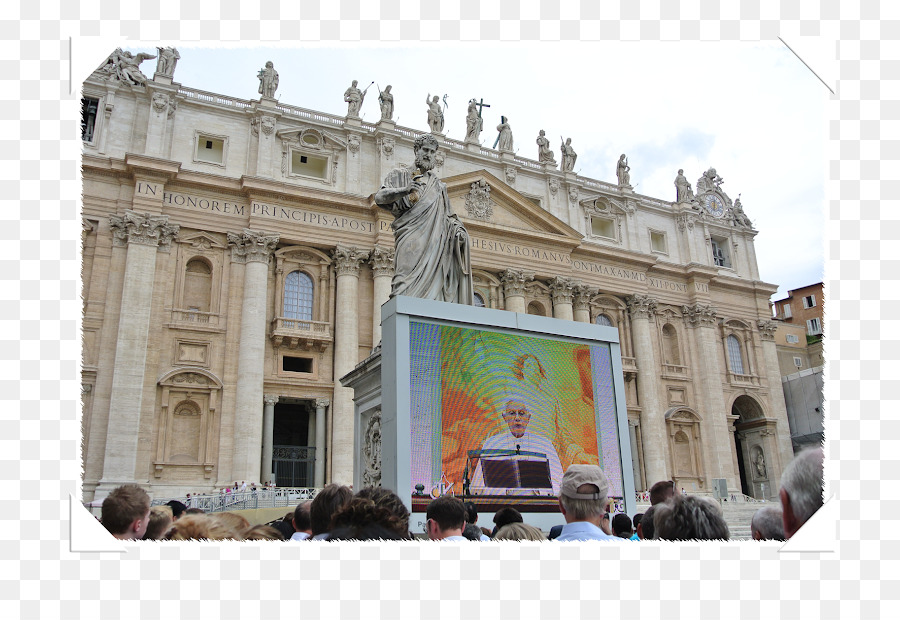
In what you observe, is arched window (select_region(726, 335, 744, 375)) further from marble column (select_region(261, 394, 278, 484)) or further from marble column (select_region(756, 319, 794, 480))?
marble column (select_region(261, 394, 278, 484))

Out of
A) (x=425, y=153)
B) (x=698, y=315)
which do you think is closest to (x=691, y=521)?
(x=425, y=153)

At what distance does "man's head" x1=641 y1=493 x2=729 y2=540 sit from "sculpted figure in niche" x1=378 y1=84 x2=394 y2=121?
28128 mm

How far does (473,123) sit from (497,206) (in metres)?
4.70

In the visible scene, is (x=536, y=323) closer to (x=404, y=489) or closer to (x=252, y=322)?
(x=404, y=489)

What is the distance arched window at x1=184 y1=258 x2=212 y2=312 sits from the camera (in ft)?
82.3

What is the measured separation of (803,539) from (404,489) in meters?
4.05

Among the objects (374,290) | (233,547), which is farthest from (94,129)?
(233,547)

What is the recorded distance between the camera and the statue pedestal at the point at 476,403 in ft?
20.9

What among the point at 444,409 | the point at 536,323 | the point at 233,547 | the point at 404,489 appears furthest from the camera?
the point at 536,323

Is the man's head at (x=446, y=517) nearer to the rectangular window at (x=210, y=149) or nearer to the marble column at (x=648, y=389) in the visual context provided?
the rectangular window at (x=210, y=149)

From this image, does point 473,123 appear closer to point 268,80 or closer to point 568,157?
point 568,157

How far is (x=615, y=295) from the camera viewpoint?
33.5m

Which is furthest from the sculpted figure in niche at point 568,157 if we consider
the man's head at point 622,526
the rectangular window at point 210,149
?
the man's head at point 622,526

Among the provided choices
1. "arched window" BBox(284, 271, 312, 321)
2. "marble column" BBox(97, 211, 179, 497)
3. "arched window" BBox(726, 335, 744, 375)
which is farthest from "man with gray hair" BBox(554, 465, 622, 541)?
"arched window" BBox(726, 335, 744, 375)
